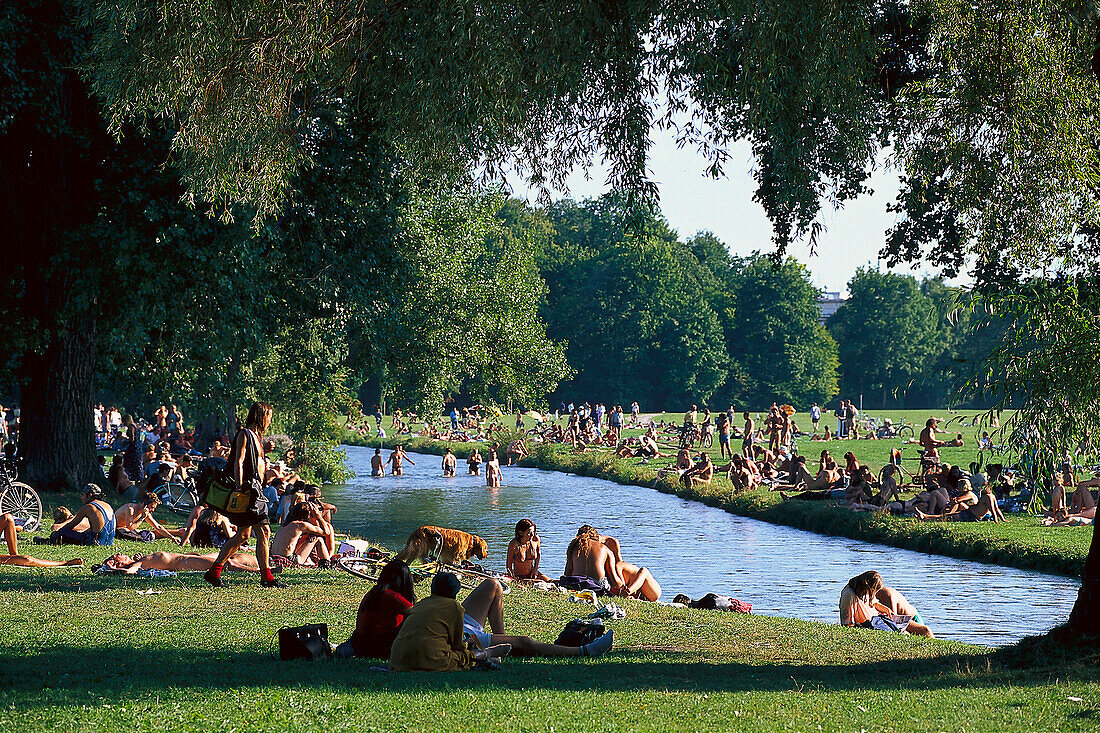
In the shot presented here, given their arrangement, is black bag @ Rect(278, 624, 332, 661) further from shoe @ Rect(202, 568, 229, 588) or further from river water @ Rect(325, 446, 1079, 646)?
river water @ Rect(325, 446, 1079, 646)

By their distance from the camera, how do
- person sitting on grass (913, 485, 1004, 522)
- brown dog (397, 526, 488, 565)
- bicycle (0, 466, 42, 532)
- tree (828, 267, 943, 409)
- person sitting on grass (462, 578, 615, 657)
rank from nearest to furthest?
person sitting on grass (462, 578, 615, 657) < brown dog (397, 526, 488, 565) < bicycle (0, 466, 42, 532) < person sitting on grass (913, 485, 1004, 522) < tree (828, 267, 943, 409)

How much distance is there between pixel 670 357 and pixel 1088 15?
82.0m

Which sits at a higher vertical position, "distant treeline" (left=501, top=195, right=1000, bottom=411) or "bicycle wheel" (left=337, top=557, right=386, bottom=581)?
"distant treeline" (left=501, top=195, right=1000, bottom=411)

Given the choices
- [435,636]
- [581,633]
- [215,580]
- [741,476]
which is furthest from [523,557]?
[741,476]

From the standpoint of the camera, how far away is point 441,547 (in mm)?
14688

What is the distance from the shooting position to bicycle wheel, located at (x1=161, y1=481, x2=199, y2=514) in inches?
869

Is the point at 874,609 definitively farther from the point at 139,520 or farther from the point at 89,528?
the point at 139,520

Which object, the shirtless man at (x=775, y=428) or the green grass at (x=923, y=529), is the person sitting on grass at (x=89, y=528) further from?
the shirtless man at (x=775, y=428)

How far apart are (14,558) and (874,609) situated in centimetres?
968

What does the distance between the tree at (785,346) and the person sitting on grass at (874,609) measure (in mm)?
79714

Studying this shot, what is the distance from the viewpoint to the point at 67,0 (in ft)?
55.3

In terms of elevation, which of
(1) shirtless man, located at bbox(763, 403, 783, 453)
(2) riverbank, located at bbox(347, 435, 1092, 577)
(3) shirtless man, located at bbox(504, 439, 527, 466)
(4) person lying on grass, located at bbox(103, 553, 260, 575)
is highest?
(1) shirtless man, located at bbox(763, 403, 783, 453)

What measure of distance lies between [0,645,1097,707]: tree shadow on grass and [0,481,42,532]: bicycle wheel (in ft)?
28.0

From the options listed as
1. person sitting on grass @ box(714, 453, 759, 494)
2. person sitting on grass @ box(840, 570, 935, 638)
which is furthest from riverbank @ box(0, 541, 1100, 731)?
person sitting on grass @ box(714, 453, 759, 494)
